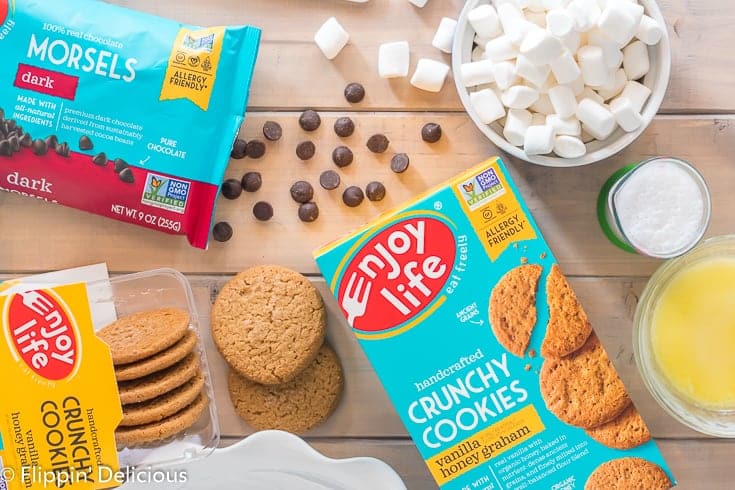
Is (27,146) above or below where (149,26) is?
below

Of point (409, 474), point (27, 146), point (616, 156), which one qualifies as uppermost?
point (27, 146)

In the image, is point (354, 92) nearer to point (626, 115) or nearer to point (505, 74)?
point (505, 74)

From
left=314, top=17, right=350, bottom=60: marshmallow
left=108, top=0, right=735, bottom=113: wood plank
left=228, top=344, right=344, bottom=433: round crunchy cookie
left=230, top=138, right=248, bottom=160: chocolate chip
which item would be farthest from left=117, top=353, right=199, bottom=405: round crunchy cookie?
left=314, top=17, right=350, bottom=60: marshmallow

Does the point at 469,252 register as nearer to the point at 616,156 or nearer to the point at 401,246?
the point at 401,246

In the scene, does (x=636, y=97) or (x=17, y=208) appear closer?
(x=636, y=97)

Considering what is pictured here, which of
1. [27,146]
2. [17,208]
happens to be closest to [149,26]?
[27,146]

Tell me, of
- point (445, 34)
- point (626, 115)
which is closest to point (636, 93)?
point (626, 115)

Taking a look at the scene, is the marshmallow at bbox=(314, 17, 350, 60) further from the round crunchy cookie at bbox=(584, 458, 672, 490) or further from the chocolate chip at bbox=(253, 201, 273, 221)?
the round crunchy cookie at bbox=(584, 458, 672, 490)
